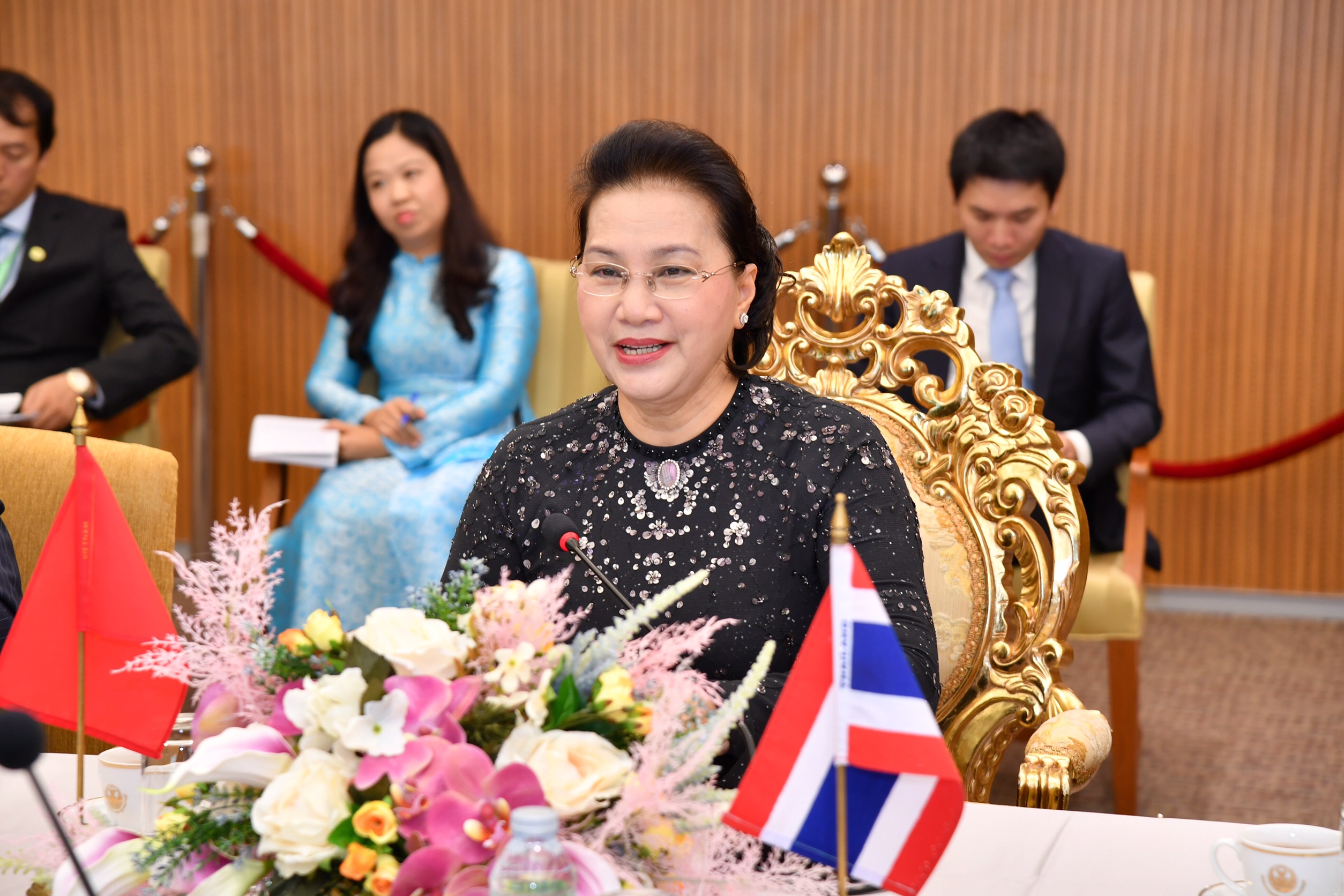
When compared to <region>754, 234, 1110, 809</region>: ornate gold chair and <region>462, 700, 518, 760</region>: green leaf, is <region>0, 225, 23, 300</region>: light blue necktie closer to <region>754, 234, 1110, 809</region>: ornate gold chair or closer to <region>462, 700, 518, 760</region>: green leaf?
<region>754, 234, 1110, 809</region>: ornate gold chair

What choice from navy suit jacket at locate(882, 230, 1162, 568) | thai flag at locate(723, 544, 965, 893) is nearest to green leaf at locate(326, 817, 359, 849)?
thai flag at locate(723, 544, 965, 893)

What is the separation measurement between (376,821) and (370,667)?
0.10m

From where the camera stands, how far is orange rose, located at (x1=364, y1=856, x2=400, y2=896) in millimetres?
829

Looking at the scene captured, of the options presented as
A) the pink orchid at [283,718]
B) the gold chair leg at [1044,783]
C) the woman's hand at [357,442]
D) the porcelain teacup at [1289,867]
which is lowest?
the woman's hand at [357,442]

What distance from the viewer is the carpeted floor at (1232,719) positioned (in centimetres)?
301

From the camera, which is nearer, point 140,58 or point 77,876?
point 77,876

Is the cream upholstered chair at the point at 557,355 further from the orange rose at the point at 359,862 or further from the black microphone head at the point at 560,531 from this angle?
the orange rose at the point at 359,862

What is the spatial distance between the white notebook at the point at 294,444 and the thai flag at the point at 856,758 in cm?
270

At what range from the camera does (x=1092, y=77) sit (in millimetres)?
4449

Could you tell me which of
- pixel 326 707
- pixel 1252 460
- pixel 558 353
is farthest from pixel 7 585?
pixel 1252 460

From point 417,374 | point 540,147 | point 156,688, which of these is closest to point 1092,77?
point 540,147

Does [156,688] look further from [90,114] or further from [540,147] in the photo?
[90,114]

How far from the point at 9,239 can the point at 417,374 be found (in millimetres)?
1148

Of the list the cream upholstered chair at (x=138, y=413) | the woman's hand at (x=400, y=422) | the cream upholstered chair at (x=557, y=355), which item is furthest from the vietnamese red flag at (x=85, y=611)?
the cream upholstered chair at (x=557, y=355)
